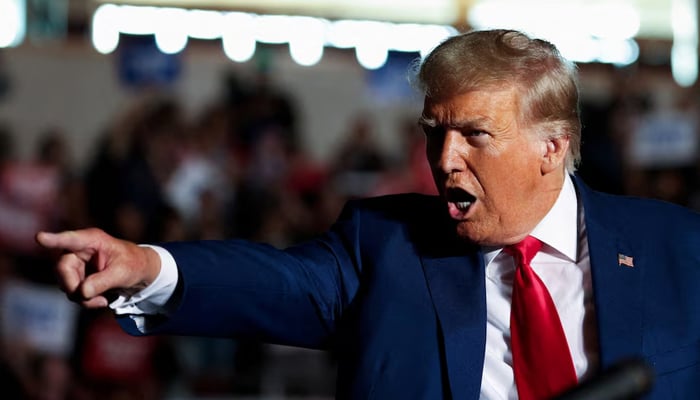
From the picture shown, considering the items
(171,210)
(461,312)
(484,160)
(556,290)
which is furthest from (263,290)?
(171,210)

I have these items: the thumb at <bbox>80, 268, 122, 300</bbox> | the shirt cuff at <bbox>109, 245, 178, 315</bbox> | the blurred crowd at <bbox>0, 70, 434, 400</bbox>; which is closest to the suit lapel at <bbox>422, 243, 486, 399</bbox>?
the shirt cuff at <bbox>109, 245, 178, 315</bbox>

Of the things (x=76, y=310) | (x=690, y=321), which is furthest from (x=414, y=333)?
(x=76, y=310)

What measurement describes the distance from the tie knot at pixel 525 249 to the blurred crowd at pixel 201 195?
4739mm

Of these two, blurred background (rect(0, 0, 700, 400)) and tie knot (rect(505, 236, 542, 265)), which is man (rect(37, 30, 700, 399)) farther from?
blurred background (rect(0, 0, 700, 400))

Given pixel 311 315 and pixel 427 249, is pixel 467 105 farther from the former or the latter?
pixel 311 315

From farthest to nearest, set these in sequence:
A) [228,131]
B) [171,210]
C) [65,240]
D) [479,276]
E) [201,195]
→ 1. [228,131]
2. [201,195]
3. [171,210]
4. [479,276]
5. [65,240]

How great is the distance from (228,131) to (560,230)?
7.46 metres

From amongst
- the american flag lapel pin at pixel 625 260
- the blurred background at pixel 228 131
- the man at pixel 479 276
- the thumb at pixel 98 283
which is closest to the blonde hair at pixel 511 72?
the man at pixel 479 276

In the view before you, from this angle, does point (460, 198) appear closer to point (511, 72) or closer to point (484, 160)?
point (484, 160)

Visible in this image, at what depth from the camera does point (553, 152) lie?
2660 mm

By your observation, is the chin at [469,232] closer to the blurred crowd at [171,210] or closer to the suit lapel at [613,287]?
the suit lapel at [613,287]

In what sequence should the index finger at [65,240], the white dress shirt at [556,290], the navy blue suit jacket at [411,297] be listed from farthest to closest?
the white dress shirt at [556,290]
the navy blue suit jacket at [411,297]
the index finger at [65,240]

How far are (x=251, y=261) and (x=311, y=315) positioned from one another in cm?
17

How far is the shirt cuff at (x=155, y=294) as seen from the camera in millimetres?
2387
